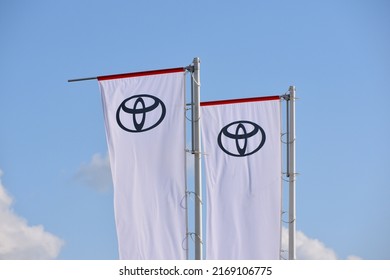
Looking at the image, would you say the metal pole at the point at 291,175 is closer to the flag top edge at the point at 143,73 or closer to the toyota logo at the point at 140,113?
the flag top edge at the point at 143,73

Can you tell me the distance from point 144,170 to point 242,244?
4.02 meters

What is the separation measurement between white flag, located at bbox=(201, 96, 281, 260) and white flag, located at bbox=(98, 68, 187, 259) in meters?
2.91

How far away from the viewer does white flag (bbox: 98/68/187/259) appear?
2172cm

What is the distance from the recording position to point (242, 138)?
82.8ft

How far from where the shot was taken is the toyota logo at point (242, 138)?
82.4ft

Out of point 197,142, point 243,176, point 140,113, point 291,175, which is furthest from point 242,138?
point 140,113

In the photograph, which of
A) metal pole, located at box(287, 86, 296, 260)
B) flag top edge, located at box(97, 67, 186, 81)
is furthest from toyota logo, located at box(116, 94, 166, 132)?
metal pole, located at box(287, 86, 296, 260)

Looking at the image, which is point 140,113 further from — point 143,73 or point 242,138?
point 242,138

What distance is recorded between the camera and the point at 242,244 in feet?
81.6

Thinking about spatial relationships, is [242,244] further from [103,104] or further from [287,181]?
[103,104]

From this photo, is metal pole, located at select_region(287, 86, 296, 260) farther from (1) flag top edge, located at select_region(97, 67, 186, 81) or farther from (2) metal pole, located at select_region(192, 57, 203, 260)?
(1) flag top edge, located at select_region(97, 67, 186, 81)

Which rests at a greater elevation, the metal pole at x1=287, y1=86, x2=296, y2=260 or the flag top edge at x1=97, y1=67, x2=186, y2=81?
the flag top edge at x1=97, y1=67, x2=186, y2=81

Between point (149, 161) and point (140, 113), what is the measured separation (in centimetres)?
99
